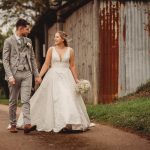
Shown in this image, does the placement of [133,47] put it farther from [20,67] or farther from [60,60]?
[20,67]

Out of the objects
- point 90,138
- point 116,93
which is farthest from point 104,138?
point 116,93

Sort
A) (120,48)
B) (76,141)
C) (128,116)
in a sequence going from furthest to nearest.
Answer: (120,48) → (128,116) → (76,141)

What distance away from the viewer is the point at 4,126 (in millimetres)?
11586

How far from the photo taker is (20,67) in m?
10.3

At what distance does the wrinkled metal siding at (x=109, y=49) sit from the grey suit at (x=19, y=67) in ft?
24.0

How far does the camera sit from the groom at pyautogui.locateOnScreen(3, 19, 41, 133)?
404 inches

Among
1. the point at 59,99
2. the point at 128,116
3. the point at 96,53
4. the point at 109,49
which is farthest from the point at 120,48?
the point at 59,99

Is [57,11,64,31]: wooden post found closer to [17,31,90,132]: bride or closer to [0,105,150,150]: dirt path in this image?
[17,31,90,132]: bride

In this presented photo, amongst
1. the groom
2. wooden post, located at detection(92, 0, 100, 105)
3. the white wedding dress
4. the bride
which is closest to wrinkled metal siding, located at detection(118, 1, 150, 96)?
wooden post, located at detection(92, 0, 100, 105)

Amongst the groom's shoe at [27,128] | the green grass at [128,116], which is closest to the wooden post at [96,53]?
the green grass at [128,116]

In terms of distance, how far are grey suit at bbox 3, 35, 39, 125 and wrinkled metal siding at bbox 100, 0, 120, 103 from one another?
287 inches

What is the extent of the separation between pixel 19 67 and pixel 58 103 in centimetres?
102

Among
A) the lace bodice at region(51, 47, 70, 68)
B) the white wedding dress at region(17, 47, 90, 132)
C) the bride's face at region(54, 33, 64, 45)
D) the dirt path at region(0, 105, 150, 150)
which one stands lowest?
the dirt path at region(0, 105, 150, 150)

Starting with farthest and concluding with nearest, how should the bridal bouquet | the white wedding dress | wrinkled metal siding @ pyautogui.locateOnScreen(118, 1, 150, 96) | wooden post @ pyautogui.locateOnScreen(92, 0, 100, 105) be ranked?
1. wooden post @ pyautogui.locateOnScreen(92, 0, 100, 105)
2. wrinkled metal siding @ pyautogui.locateOnScreen(118, 1, 150, 96)
3. the bridal bouquet
4. the white wedding dress
